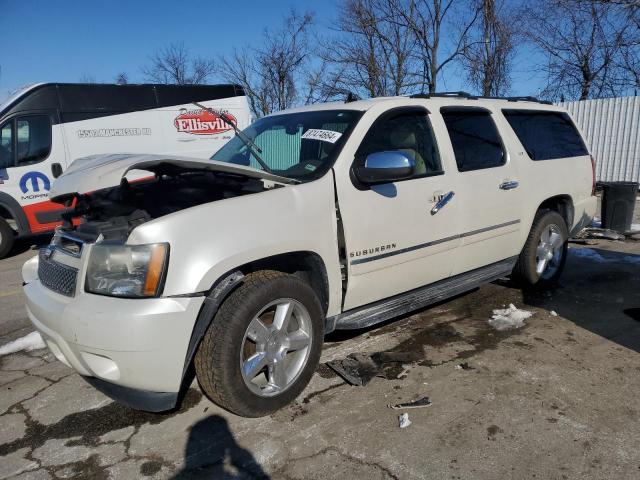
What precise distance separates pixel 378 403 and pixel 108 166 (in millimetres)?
2100

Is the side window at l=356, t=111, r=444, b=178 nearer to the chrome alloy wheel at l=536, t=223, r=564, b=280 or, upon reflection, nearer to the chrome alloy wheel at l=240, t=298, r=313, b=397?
the chrome alloy wheel at l=240, t=298, r=313, b=397

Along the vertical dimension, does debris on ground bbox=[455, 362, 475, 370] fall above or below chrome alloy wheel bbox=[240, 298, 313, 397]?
below

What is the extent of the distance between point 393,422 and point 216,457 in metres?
1.01

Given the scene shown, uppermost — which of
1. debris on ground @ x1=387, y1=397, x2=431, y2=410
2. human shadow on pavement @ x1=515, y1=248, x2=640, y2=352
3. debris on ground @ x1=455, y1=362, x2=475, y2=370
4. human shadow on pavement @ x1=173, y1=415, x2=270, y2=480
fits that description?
human shadow on pavement @ x1=173, y1=415, x2=270, y2=480

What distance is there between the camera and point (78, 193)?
2572mm

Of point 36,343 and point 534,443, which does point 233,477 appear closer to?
point 534,443

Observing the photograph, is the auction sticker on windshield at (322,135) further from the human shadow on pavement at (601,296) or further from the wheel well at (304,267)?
the human shadow on pavement at (601,296)

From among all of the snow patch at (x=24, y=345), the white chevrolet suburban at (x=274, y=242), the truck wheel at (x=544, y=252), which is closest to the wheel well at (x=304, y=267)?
the white chevrolet suburban at (x=274, y=242)

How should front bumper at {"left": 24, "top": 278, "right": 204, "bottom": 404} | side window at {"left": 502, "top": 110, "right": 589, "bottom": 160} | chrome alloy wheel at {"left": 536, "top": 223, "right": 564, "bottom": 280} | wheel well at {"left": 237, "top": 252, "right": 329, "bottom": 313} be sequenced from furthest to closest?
chrome alloy wheel at {"left": 536, "top": 223, "right": 564, "bottom": 280}
side window at {"left": 502, "top": 110, "right": 589, "bottom": 160}
wheel well at {"left": 237, "top": 252, "right": 329, "bottom": 313}
front bumper at {"left": 24, "top": 278, "right": 204, "bottom": 404}

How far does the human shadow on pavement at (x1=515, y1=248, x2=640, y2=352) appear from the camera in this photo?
13.3 feet

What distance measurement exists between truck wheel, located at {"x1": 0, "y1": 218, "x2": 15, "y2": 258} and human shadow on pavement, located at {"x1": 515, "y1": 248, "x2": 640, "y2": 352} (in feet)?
26.1

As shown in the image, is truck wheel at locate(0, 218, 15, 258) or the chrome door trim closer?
the chrome door trim

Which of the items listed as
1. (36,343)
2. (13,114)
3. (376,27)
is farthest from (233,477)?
(376,27)

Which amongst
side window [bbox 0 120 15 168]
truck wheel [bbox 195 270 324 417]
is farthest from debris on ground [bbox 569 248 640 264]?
side window [bbox 0 120 15 168]
